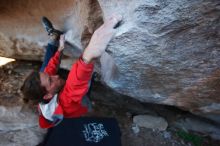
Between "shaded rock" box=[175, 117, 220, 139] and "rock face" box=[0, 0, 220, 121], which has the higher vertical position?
"rock face" box=[0, 0, 220, 121]

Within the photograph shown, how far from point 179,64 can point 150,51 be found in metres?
0.23

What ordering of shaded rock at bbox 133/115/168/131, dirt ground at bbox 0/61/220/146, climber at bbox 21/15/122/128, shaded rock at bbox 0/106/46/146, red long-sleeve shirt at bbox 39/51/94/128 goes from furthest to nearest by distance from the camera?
1. shaded rock at bbox 133/115/168/131
2. dirt ground at bbox 0/61/220/146
3. shaded rock at bbox 0/106/46/146
4. red long-sleeve shirt at bbox 39/51/94/128
5. climber at bbox 21/15/122/128

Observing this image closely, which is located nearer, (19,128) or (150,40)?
(150,40)

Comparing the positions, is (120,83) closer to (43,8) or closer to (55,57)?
(55,57)

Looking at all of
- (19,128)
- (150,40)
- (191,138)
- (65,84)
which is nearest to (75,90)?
(65,84)

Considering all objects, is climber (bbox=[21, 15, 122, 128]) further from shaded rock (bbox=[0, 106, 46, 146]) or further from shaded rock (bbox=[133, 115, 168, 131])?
shaded rock (bbox=[133, 115, 168, 131])

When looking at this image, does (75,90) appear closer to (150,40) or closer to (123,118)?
(150,40)

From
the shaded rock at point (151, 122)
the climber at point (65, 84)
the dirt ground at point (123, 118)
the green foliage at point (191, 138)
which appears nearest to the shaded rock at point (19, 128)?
the dirt ground at point (123, 118)

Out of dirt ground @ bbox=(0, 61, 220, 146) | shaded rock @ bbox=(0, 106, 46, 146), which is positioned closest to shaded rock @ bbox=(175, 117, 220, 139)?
dirt ground @ bbox=(0, 61, 220, 146)

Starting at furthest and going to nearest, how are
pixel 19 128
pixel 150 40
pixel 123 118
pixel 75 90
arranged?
pixel 123 118, pixel 19 128, pixel 75 90, pixel 150 40

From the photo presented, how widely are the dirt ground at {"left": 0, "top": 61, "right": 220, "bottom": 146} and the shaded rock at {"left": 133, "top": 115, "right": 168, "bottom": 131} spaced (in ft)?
0.14

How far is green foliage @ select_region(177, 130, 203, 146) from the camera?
282 cm

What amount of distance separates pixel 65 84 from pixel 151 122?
1.18m

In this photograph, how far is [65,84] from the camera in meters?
2.09
